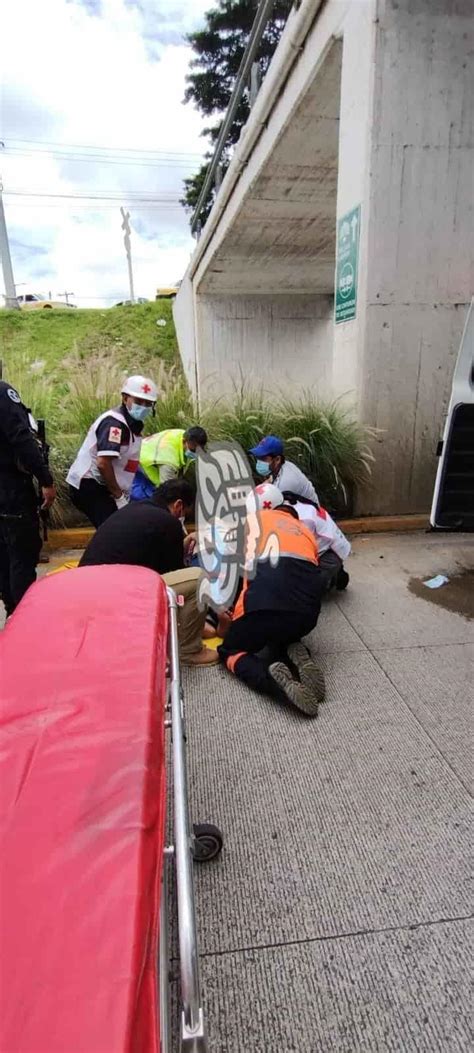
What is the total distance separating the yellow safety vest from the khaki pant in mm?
1602

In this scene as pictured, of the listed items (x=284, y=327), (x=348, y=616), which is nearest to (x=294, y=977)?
(x=348, y=616)

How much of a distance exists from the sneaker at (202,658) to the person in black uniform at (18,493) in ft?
3.82

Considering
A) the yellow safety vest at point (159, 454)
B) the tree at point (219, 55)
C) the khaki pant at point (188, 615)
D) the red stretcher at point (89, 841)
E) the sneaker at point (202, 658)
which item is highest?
the tree at point (219, 55)

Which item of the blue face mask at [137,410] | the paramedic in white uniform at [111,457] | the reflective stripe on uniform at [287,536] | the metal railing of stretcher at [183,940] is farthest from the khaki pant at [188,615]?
the blue face mask at [137,410]

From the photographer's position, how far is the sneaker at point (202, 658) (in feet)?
10.3

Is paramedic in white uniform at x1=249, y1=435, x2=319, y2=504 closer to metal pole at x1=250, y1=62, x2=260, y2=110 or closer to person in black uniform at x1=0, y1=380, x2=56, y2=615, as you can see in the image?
person in black uniform at x1=0, y1=380, x2=56, y2=615

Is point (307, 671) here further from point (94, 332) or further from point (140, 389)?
point (94, 332)

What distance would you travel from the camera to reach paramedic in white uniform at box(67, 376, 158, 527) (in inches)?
157

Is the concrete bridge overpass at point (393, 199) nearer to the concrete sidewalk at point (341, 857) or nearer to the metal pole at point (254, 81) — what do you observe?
the metal pole at point (254, 81)

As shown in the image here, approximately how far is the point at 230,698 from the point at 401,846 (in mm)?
1115

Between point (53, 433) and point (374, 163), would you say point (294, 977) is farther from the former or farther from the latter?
point (374, 163)

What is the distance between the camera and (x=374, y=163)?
4840 millimetres

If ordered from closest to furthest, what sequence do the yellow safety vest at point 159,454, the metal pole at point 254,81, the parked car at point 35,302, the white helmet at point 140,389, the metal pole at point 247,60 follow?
1. the white helmet at point 140,389
2. the yellow safety vest at point 159,454
3. the metal pole at point 247,60
4. the metal pole at point 254,81
5. the parked car at point 35,302

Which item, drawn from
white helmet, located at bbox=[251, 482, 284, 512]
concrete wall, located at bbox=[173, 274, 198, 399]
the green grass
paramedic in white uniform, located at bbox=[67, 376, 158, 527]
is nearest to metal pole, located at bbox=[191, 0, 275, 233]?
concrete wall, located at bbox=[173, 274, 198, 399]
